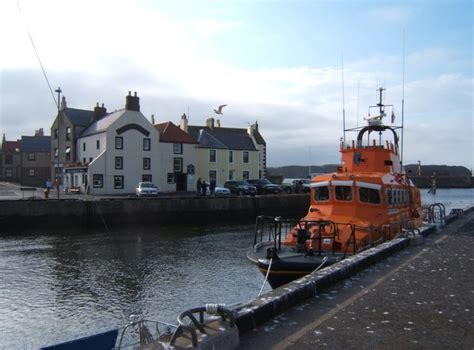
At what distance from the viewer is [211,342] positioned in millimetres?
4879

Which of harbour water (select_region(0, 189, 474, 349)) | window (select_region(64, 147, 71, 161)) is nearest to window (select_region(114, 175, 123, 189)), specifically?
window (select_region(64, 147, 71, 161))

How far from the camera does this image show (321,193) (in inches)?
634

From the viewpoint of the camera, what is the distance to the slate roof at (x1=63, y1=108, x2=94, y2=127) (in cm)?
5462

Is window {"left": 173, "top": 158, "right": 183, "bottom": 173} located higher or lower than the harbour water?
higher

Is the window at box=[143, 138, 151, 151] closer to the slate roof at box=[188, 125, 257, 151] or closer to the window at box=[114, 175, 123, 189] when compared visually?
the window at box=[114, 175, 123, 189]

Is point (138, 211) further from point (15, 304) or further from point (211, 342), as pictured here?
point (211, 342)

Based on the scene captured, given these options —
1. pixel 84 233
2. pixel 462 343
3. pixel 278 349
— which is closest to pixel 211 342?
pixel 278 349

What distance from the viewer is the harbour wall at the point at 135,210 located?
3128 centimetres

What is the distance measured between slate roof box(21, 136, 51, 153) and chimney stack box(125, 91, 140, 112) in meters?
40.4

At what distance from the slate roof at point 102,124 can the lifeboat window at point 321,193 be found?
35849mm

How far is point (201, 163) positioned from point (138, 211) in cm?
2267

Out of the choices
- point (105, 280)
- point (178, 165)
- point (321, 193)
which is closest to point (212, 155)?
point (178, 165)

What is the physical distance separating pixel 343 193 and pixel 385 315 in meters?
9.38

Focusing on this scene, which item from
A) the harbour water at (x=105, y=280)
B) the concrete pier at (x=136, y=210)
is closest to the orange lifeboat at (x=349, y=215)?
the harbour water at (x=105, y=280)
